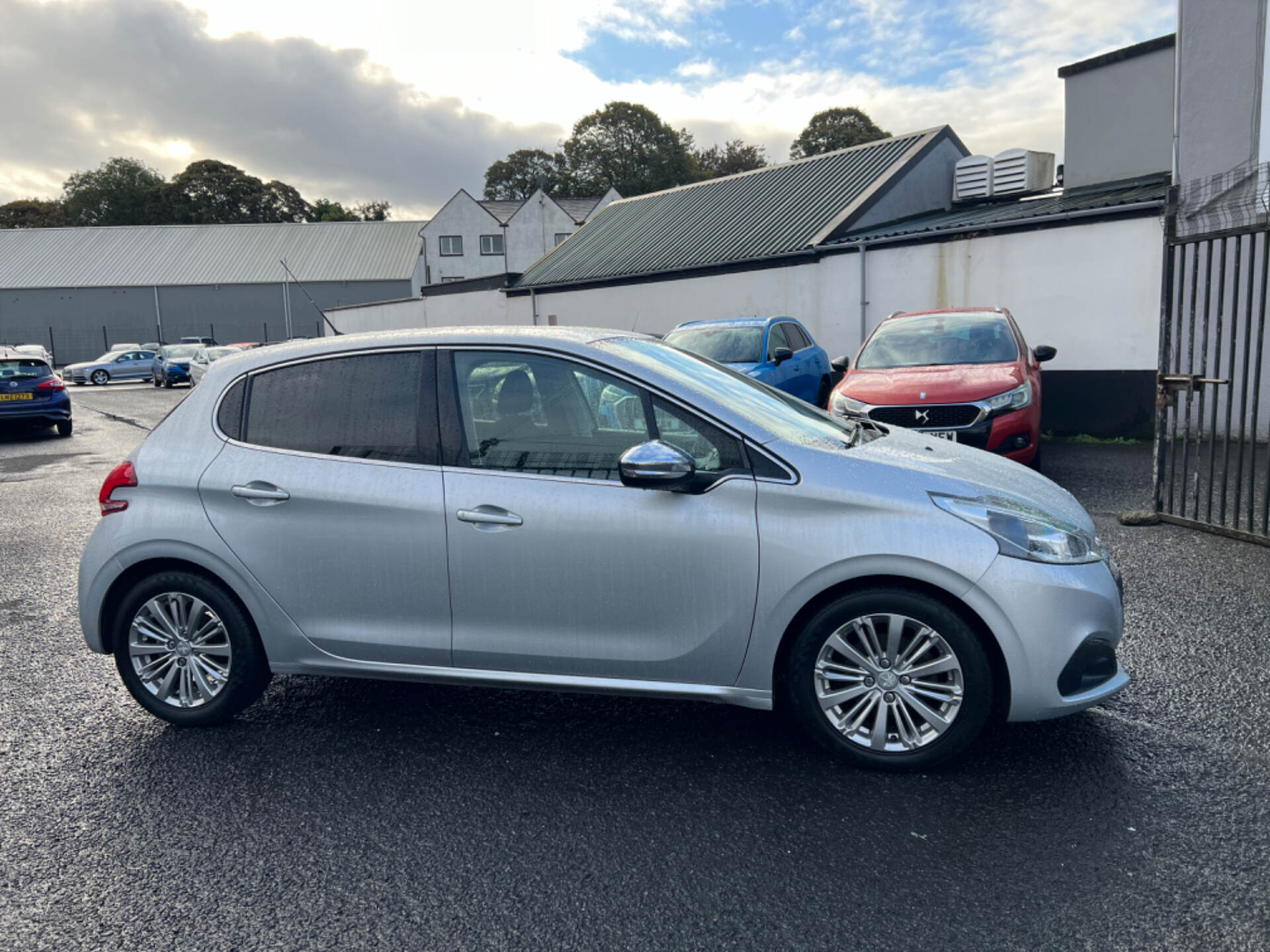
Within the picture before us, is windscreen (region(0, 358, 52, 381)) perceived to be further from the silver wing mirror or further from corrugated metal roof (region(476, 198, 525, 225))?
corrugated metal roof (region(476, 198, 525, 225))

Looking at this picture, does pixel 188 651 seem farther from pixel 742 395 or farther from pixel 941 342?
pixel 941 342

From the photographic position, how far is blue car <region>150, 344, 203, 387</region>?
37.3 m

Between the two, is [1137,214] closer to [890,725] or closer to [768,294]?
[768,294]

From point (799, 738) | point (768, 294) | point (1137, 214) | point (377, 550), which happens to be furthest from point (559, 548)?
point (768, 294)

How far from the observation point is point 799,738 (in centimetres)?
398

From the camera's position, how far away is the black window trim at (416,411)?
3.97 m

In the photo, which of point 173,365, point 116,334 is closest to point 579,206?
point 116,334

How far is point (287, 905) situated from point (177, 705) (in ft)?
5.61

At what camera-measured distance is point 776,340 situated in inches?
535

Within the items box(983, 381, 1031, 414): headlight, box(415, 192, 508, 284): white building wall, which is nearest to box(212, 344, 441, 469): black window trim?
box(983, 381, 1031, 414): headlight

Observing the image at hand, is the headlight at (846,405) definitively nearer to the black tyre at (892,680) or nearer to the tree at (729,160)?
the black tyre at (892,680)

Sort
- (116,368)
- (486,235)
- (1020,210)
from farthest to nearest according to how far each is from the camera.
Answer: (486,235), (116,368), (1020,210)

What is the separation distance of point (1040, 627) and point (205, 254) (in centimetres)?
6892

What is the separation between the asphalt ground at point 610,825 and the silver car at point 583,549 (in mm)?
310
